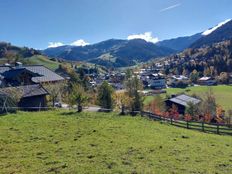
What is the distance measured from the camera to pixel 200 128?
3359cm

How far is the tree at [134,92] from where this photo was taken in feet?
214

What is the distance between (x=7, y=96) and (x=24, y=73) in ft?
90.7

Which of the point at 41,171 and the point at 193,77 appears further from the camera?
the point at 193,77

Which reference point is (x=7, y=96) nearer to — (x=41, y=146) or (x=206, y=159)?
(x=41, y=146)

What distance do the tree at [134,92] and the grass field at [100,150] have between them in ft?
127

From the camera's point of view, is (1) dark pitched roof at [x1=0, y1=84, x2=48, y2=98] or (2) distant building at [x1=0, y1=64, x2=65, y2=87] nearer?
(1) dark pitched roof at [x1=0, y1=84, x2=48, y2=98]

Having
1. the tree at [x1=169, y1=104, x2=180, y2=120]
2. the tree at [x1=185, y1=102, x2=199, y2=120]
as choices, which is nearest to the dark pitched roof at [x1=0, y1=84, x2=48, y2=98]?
the tree at [x1=169, y1=104, x2=180, y2=120]

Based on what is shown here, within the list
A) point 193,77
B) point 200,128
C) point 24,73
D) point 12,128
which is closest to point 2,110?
point 12,128

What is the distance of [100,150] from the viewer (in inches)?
704

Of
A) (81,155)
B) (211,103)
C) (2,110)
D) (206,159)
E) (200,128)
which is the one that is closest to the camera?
(81,155)

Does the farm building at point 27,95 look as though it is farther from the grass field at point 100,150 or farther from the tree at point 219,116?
the tree at point 219,116

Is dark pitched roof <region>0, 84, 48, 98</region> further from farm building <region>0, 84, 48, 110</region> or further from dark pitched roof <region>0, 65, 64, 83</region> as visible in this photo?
dark pitched roof <region>0, 65, 64, 83</region>

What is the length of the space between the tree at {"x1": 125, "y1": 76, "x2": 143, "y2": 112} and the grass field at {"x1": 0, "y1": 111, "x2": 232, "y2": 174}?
38754 mm

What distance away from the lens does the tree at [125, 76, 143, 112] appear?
214ft
